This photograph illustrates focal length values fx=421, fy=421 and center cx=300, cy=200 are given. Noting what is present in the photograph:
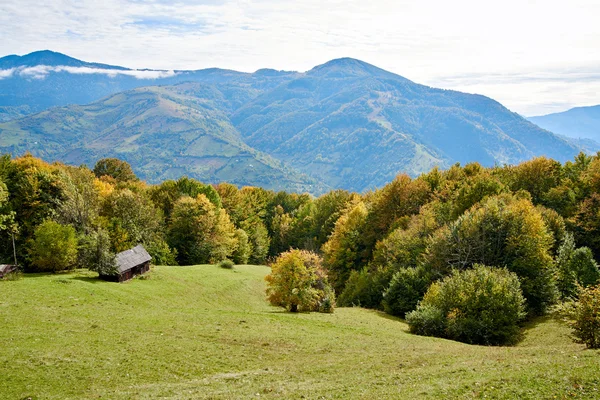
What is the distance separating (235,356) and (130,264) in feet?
101

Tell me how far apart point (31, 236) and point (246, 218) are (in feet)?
180

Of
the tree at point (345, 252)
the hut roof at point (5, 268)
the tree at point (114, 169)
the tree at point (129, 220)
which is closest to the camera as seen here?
the hut roof at point (5, 268)

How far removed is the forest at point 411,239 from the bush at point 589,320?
13 cm

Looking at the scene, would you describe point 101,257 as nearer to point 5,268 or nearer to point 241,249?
point 5,268

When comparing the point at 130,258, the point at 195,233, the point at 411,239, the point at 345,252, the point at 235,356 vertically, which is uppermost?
the point at 411,239

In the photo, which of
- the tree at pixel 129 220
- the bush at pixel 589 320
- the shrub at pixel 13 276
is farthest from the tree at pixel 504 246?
the shrub at pixel 13 276

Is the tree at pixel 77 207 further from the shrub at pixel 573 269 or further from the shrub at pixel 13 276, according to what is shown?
the shrub at pixel 573 269

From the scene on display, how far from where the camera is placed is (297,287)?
49.3 meters

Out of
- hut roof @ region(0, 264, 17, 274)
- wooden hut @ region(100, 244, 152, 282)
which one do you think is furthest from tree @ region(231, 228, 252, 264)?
hut roof @ region(0, 264, 17, 274)

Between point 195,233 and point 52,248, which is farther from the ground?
point 52,248

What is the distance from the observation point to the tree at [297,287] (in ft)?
161

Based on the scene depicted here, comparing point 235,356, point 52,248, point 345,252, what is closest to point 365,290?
point 345,252

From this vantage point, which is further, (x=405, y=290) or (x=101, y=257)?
(x=405, y=290)

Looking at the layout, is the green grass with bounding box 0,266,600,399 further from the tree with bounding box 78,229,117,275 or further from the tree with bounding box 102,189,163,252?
the tree with bounding box 102,189,163,252
